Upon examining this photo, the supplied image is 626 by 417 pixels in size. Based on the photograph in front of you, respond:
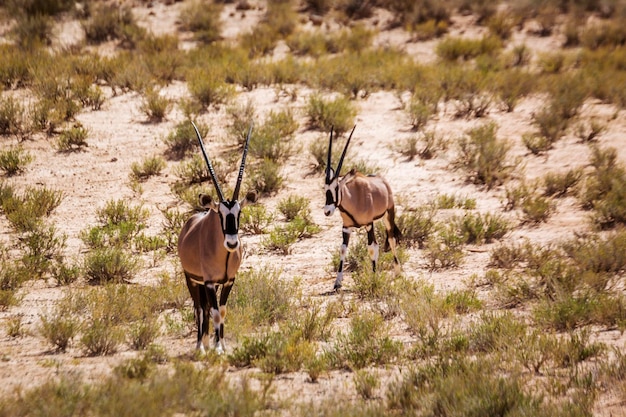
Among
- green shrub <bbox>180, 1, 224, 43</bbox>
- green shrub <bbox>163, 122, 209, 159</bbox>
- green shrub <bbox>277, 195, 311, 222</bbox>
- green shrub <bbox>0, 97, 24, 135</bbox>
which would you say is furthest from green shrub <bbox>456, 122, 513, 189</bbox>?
green shrub <bbox>180, 1, 224, 43</bbox>

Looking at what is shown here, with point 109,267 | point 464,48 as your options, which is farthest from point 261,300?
point 464,48

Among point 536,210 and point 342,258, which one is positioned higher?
point 342,258

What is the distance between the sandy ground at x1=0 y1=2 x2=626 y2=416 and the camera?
928 centimetres

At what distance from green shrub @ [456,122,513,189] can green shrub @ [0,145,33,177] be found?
881 cm

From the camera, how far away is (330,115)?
1889cm

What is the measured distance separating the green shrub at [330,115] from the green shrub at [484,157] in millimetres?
2611

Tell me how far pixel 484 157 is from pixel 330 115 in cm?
370

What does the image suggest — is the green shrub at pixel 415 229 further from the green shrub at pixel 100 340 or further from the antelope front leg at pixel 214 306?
the green shrub at pixel 100 340

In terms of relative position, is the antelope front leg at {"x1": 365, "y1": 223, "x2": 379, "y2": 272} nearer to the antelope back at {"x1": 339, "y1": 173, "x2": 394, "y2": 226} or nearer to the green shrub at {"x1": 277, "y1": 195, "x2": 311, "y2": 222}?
the antelope back at {"x1": 339, "y1": 173, "x2": 394, "y2": 226}

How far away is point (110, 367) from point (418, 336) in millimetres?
3550

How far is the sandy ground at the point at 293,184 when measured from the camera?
365 inches

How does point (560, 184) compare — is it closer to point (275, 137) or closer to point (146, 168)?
point (275, 137)

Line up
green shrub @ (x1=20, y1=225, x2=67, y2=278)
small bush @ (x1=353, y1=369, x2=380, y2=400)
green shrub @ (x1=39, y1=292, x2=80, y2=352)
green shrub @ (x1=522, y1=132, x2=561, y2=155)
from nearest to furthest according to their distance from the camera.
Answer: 1. small bush @ (x1=353, y1=369, x2=380, y2=400)
2. green shrub @ (x1=39, y1=292, x2=80, y2=352)
3. green shrub @ (x1=20, y1=225, x2=67, y2=278)
4. green shrub @ (x1=522, y1=132, x2=561, y2=155)

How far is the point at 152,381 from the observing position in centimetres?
739
